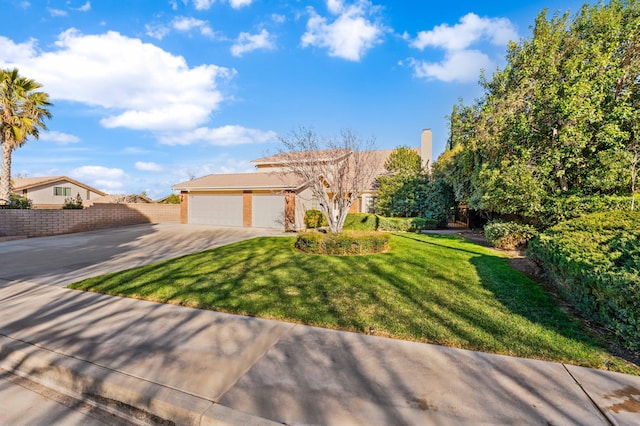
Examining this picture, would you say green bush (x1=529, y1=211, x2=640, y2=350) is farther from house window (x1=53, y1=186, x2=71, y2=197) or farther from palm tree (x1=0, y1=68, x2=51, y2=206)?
house window (x1=53, y1=186, x2=71, y2=197)

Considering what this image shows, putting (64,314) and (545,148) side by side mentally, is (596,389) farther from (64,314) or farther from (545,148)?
(545,148)

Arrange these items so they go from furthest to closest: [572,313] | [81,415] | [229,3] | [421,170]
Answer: [421,170]
[229,3]
[572,313]
[81,415]

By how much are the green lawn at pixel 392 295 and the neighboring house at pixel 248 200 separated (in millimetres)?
8396

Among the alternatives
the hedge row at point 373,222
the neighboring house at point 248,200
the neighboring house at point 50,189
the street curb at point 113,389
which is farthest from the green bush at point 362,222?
→ the neighboring house at point 50,189

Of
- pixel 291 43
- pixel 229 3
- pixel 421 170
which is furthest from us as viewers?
pixel 421 170

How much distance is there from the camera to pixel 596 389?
2.62 m

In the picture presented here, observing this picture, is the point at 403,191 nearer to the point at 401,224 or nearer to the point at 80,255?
the point at 401,224

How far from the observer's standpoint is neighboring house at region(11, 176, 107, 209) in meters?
27.2

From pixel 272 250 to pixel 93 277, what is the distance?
450 centimetres

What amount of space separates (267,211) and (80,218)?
9.82 metres

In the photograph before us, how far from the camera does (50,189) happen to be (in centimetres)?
2878

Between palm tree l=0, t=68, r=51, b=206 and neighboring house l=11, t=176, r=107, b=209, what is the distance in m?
14.3

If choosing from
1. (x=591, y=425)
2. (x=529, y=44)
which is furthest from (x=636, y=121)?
(x=591, y=425)

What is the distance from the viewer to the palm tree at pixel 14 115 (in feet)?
49.0
